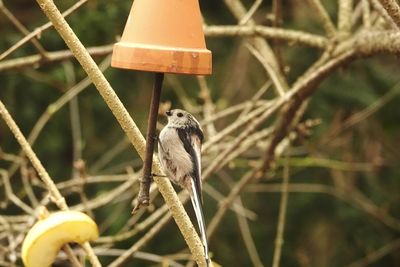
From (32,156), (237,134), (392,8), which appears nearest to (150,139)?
(32,156)

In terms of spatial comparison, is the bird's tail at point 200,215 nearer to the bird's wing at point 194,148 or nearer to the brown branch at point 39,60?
the bird's wing at point 194,148

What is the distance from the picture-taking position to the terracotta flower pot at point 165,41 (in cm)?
92

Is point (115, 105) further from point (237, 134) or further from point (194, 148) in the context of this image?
point (237, 134)

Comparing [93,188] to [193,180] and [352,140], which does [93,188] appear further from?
[193,180]

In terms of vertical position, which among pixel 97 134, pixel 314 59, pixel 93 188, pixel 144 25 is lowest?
pixel 93 188

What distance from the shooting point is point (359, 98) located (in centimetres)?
361

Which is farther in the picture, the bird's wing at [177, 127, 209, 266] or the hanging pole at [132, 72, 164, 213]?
the bird's wing at [177, 127, 209, 266]

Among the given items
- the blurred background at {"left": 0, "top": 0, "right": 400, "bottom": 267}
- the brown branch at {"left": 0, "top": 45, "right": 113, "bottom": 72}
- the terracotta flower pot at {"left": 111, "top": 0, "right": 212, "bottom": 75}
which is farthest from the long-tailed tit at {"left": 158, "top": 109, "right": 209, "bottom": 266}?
the blurred background at {"left": 0, "top": 0, "right": 400, "bottom": 267}

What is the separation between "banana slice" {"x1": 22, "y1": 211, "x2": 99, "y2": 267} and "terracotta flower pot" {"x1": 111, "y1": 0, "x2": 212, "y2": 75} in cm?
25

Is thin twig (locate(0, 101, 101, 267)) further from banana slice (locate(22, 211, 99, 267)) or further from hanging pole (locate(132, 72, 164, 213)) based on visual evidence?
hanging pole (locate(132, 72, 164, 213))

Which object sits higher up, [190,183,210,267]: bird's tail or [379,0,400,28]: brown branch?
[379,0,400,28]: brown branch

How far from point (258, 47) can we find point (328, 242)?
173 centimetres

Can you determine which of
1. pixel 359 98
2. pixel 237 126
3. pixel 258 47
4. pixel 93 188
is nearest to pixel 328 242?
pixel 359 98

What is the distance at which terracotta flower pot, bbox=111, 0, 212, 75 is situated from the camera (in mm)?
917
